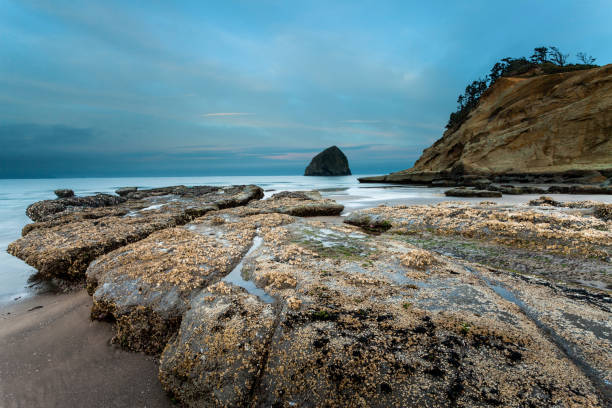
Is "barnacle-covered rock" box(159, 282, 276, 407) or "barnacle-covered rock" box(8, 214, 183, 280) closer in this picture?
"barnacle-covered rock" box(159, 282, 276, 407)

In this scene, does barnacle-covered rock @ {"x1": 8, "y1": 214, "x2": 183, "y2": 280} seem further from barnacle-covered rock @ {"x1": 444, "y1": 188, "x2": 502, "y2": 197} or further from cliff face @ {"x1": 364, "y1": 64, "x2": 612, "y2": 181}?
cliff face @ {"x1": 364, "y1": 64, "x2": 612, "y2": 181}

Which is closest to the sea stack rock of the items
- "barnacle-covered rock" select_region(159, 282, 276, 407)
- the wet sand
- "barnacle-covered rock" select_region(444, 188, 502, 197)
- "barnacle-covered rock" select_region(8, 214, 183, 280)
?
"barnacle-covered rock" select_region(444, 188, 502, 197)

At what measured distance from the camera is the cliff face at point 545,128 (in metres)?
24.6

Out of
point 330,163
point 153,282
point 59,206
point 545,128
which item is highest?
point 330,163

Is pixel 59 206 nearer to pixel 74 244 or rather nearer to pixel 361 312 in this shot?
pixel 74 244

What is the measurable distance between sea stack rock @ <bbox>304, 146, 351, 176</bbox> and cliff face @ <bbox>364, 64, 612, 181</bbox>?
121 m

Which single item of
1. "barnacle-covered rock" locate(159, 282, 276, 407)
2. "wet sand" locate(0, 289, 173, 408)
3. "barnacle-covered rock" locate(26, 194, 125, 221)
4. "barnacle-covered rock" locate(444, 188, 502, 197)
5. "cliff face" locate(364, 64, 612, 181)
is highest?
"cliff face" locate(364, 64, 612, 181)

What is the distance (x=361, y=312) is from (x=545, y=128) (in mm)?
36621

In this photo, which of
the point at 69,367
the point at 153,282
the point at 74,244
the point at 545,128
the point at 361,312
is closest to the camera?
the point at 361,312

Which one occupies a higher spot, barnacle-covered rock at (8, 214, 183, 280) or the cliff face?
the cliff face

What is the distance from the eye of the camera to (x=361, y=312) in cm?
233

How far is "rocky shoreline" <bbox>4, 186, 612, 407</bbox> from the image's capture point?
5.51ft

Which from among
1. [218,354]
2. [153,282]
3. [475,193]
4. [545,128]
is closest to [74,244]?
[153,282]

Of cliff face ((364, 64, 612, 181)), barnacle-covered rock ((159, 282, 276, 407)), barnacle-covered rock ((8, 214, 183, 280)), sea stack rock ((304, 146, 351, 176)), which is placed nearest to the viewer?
barnacle-covered rock ((159, 282, 276, 407))
